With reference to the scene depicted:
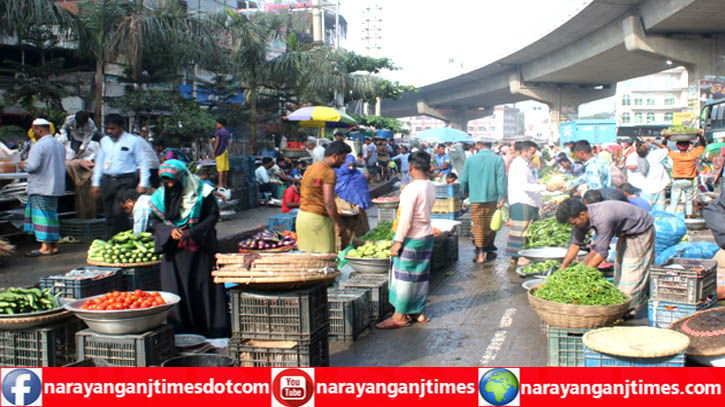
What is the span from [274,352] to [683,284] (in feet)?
11.7

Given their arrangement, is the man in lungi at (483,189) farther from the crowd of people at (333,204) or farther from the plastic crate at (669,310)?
the plastic crate at (669,310)

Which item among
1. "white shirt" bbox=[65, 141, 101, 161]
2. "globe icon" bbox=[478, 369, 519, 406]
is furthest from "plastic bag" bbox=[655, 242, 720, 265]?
"white shirt" bbox=[65, 141, 101, 161]

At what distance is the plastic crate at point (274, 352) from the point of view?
4395 mm

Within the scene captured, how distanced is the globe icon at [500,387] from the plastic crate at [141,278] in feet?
12.9

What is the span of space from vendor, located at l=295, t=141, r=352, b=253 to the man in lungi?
2.97 m

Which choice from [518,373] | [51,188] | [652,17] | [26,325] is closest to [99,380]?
[26,325]

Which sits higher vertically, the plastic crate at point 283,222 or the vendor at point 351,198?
the vendor at point 351,198

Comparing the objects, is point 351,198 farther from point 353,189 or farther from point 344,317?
point 344,317

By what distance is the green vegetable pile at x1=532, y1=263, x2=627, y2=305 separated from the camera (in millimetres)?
4941

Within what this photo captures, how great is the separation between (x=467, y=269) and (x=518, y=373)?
5612 mm

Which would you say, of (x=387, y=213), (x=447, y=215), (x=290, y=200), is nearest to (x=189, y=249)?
(x=290, y=200)

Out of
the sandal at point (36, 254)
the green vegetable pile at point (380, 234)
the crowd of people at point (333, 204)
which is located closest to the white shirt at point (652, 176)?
the crowd of people at point (333, 204)

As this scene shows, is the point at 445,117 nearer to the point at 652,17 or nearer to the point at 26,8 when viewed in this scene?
the point at 652,17

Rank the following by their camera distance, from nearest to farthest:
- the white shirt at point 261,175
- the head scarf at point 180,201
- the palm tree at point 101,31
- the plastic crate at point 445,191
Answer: the head scarf at point 180,201, the plastic crate at point 445,191, the palm tree at point 101,31, the white shirt at point 261,175
